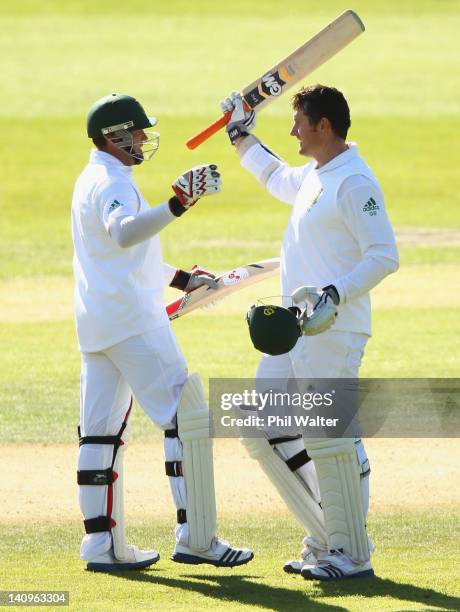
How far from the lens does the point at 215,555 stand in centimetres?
575

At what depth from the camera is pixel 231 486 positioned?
25.2ft

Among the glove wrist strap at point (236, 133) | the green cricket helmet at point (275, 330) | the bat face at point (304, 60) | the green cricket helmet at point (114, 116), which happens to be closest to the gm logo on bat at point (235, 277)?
the glove wrist strap at point (236, 133)

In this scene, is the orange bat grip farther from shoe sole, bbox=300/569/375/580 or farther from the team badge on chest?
shoe sole, bbox=300/569/375/580

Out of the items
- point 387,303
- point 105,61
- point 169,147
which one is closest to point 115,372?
point 387,303

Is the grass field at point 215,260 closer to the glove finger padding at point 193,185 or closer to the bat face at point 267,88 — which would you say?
the glove finger padding at point 193,185

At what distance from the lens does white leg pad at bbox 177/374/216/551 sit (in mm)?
5723

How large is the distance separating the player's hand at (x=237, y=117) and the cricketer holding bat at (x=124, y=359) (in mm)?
624

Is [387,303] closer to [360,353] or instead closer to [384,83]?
[360,353]

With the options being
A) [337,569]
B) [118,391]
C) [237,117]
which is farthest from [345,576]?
[237,117]

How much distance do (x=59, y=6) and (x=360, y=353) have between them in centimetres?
4104

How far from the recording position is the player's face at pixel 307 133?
5789 millimetres

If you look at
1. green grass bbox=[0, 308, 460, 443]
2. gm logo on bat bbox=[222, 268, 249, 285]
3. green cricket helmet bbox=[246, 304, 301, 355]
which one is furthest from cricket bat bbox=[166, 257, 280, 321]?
green grass bbox=[0, 308, 460, 443]

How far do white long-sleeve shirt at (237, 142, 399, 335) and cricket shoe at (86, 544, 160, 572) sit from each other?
1.22 metres

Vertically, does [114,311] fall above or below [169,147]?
below
